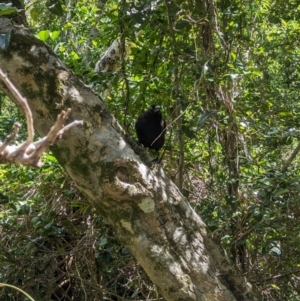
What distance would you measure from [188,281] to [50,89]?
874mm

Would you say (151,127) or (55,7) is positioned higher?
(55,7)

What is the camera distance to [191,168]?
3.18m

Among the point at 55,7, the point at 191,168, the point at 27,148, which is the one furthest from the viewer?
the point at 191,168

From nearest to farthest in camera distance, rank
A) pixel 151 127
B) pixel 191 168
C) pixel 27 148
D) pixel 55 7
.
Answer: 1. pixel 27 148
2. pixel 55 7
3. pixel 151 127
4. pixel 191 168

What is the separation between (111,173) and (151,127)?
1.16 meters

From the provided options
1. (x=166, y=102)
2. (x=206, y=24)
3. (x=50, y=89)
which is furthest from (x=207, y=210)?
(x=50, y=89)

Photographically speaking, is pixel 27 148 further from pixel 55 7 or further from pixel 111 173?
pixel 55 7

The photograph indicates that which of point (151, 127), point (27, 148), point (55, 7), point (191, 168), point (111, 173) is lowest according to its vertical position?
→ point (191, 168)

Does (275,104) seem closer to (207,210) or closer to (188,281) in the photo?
(207,210)

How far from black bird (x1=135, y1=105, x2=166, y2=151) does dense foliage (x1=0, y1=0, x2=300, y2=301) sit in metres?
0.08

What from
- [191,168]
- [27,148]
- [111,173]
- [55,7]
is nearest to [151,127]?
[191,168]

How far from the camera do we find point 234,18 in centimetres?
287

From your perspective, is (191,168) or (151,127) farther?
(191,168)

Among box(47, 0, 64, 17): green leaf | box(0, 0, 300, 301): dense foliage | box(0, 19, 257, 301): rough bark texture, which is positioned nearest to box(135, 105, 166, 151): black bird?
box(0, 0, 300, 301): dense foliage
